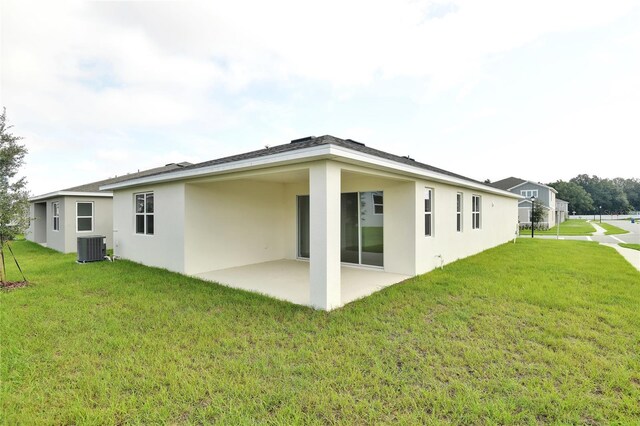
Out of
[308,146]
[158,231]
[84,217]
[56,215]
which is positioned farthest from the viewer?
[56,215]

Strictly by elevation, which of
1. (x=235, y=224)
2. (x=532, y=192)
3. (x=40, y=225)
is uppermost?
(x=532, y=192)

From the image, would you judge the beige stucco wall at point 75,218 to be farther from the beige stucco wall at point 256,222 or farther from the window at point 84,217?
the beige stucco wall at point 256,222

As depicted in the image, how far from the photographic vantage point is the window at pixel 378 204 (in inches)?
328

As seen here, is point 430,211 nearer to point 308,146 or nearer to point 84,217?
point 308,146

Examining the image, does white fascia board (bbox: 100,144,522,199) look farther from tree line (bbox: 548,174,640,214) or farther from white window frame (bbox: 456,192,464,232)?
tree line (bbox: 548,174,640,214)

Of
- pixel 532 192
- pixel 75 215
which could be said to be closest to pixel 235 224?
pixel 75 215

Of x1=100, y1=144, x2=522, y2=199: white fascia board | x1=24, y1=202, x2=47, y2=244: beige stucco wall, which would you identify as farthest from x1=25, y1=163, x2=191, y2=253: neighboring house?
x1=100, y1=144, x2=522, y2=199: white fascia board

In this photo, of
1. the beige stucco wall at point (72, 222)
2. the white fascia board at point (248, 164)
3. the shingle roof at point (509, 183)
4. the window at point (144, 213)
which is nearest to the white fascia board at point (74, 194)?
the beige stucco wall at point (72, 222)

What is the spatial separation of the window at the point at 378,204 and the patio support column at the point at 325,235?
3.39 metres

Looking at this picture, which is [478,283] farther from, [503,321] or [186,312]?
[186,312]

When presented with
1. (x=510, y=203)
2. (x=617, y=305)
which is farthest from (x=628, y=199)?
(x=617, y=305)

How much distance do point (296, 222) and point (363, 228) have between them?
110 inches

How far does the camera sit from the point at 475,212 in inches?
474

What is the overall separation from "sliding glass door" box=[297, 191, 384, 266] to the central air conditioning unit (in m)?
8.57
